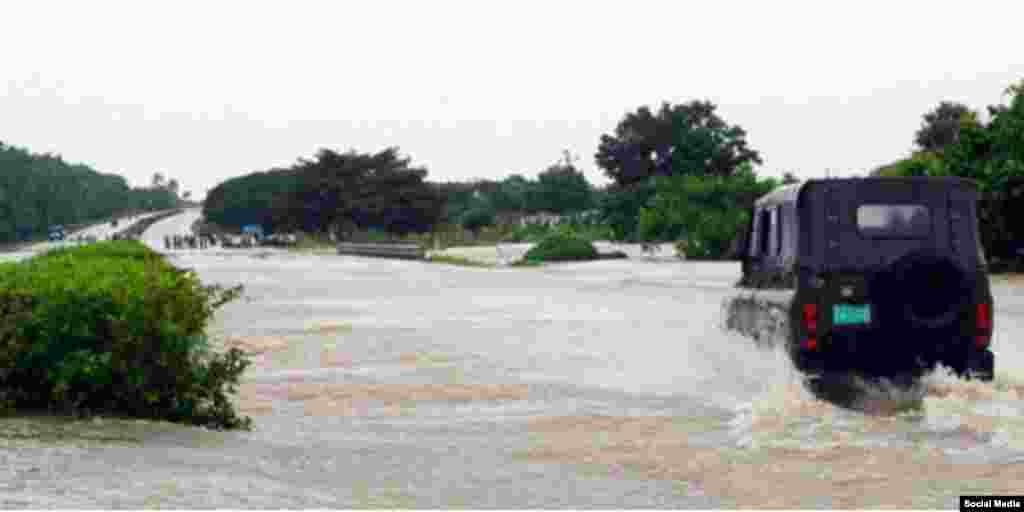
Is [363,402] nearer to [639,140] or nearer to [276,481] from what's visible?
[276,481]

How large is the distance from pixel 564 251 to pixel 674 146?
2965cm

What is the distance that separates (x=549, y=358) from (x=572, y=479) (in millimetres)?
8760

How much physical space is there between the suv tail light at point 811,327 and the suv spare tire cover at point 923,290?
558mm

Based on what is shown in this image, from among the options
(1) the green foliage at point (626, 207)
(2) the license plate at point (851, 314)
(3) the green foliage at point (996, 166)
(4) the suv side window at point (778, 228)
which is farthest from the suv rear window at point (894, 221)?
(1) the green foliage at point (626, 207)

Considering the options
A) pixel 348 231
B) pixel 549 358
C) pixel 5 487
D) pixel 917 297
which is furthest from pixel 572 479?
pixel 348 231

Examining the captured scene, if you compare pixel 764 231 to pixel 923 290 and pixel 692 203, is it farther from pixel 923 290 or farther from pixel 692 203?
pixel 692 203

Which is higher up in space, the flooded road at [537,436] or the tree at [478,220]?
the tree at [478,220]

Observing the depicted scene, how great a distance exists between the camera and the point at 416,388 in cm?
1552

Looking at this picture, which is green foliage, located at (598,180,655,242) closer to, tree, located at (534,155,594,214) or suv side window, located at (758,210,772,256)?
tree, located at (534,155,594,214)

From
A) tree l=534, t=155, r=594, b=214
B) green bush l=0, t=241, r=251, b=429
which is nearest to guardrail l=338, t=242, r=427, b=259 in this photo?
tree l=534, t=155, r=594, b=214

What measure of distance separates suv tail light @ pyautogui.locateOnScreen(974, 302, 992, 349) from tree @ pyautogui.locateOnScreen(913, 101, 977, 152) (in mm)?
73936

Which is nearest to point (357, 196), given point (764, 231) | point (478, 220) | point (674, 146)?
point (478, 220)

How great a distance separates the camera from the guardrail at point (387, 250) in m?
72.4

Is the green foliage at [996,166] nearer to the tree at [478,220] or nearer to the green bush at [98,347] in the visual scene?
the green bush at [98,347]
